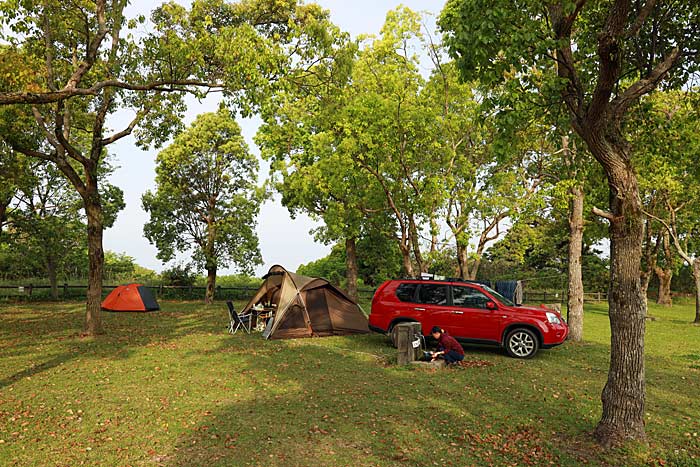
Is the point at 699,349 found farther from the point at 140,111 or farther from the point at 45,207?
the point at 45,207

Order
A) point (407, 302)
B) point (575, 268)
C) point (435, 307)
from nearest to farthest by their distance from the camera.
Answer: point (435, 307)
point (407, 302)
point (575, 268)

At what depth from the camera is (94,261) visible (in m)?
14.8

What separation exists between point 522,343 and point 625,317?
6.42 meters

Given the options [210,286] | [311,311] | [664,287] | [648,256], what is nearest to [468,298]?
[311,311]

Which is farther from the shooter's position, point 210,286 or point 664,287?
point 664,287

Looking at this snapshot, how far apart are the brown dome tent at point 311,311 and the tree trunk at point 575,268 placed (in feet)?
22.3

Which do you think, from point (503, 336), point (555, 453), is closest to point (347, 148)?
point (503, 336)

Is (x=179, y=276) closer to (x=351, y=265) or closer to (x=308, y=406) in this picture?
(x=351, y=265)

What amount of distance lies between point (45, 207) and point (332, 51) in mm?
21158

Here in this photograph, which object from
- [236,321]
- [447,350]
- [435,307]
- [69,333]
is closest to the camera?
[447,350]

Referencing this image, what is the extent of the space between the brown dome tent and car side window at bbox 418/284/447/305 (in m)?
3.88

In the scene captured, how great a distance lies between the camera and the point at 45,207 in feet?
86.5

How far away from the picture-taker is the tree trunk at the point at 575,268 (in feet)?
50.7

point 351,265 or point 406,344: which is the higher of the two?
point 351,265
